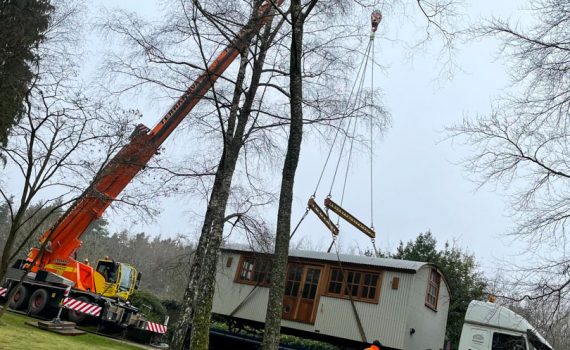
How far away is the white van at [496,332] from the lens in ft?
32.1

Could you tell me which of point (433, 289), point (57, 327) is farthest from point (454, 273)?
point (57, 327)

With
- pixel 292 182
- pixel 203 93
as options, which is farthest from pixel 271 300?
pixel 203 93

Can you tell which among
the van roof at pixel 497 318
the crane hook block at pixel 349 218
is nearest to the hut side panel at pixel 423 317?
the van roof at pixel 497 318

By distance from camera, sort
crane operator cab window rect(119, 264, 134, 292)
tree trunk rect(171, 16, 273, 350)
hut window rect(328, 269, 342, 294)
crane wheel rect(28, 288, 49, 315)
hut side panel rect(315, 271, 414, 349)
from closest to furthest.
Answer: tree trunk rect(171, 16, 273, 350) → hut side panel rect(315, 271, 414, 349) → hut window rect(328, 269, 342, 294) → crane wheel rect(28, 288, 49, 315) → crane operator cab window rect(119, 264, 134, 292)

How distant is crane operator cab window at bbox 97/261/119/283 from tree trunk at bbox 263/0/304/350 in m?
11.0

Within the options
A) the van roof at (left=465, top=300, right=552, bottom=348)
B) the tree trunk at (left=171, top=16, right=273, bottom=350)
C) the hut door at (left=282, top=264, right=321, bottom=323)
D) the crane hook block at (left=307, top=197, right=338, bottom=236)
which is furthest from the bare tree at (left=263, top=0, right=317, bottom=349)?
the hut door at (left=282, top=264, right=321, bottom=323)

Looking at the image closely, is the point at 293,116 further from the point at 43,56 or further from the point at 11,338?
the point at 11,338

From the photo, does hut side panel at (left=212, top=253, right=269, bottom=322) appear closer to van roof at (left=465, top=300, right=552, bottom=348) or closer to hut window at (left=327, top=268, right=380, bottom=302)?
hut window at (left=327, top=268, right=380, bottom=302)

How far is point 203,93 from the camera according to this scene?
957 cm

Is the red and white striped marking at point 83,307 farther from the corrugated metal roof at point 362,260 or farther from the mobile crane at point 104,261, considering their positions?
the corrugated metal roof at point 362,260

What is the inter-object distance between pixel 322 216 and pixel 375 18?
17.3ft

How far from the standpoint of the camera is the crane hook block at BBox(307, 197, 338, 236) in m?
11.5

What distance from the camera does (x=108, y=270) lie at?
16.2 metres

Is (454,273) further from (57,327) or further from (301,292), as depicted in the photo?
(57,327)
